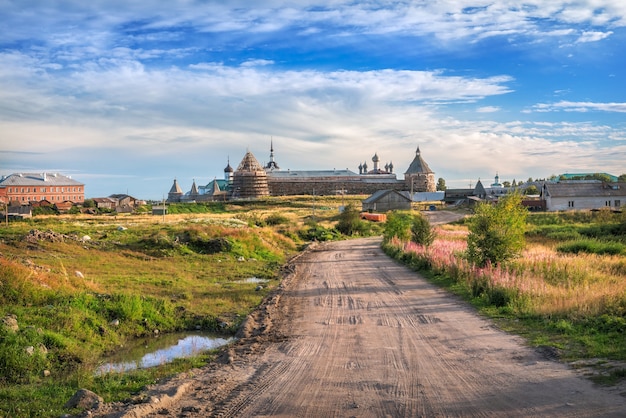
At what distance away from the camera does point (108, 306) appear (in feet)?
38.6

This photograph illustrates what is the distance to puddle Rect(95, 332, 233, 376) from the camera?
30.2 feet

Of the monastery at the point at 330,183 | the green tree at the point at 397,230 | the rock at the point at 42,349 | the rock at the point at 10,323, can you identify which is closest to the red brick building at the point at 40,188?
the monastery at the point at 330,183

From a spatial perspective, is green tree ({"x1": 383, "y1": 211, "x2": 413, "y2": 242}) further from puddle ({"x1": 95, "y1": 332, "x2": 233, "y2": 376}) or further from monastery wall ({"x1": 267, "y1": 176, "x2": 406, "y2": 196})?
monastery wall ({"x1": 267, "y1": 176, "x2": 406, "y2": 196})

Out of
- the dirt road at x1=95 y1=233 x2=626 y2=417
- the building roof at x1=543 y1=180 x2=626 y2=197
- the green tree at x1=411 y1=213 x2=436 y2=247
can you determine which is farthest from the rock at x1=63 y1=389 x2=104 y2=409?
the building roof at x1=543 y1=180 x2=626 y2=197

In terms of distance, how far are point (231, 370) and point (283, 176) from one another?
117m

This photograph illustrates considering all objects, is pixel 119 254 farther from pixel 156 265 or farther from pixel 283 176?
pixel 283 176

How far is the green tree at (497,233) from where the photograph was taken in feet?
57.6

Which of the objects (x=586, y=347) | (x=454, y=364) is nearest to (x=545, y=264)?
(x=586, y=347)

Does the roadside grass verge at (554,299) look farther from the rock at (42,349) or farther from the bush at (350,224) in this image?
the bush at (350,224)

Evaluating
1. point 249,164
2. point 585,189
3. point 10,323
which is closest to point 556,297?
point 10,323

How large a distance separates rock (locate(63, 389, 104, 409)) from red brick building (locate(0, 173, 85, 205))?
93154 mm

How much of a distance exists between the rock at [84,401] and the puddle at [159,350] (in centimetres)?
173

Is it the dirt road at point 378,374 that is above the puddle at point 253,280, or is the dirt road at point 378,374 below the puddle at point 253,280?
above

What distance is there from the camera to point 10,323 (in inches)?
368
